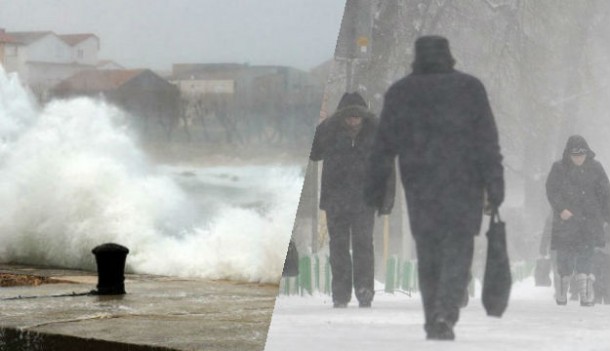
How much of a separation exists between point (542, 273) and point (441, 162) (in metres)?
0.17

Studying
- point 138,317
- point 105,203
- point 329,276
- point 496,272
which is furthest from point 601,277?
point 105,203

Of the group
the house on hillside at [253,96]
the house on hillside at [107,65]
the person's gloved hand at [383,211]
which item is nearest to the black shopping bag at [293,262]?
the person's gloved hand at [383,211]

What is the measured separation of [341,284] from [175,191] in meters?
7.84

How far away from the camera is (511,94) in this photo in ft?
4.29

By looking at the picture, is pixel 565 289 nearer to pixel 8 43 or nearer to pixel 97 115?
pixel 97 115

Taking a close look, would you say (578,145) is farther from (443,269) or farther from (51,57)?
(51,57)

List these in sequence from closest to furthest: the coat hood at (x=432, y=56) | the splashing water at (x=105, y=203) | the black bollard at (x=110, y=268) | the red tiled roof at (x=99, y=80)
Result: the coat hood at (x=432, y=56) → the black bollard at (x=110, y=268) → the splashing water at (x=105, y=203) → the red tiled roof at (x=99, y=80)

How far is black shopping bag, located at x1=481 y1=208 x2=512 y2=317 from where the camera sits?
1304mm

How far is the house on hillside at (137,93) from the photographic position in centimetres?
947

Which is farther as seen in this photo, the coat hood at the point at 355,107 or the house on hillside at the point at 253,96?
the house on hillside at the point at 253,96

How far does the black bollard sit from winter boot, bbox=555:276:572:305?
14.2ft

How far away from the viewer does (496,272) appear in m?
1.31

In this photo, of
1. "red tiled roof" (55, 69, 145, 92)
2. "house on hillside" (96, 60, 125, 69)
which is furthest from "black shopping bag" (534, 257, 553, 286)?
"house on hillside" (96, 60, 125, 69)

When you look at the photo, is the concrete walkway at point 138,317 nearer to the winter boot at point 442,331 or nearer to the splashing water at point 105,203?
the splashing water at point 105,203
